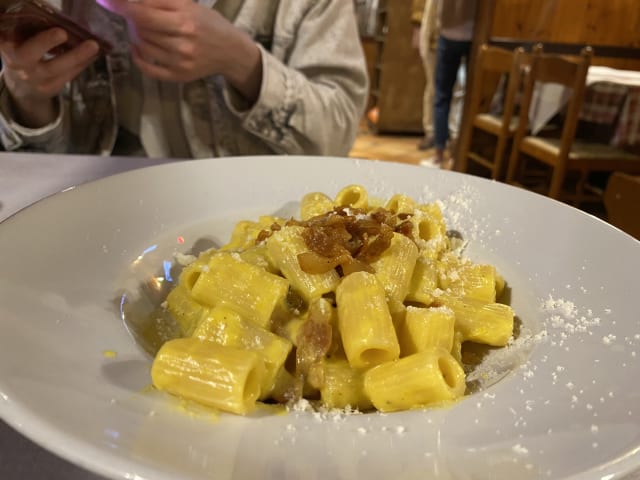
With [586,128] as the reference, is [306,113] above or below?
above

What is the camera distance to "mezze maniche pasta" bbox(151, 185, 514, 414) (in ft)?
2.08

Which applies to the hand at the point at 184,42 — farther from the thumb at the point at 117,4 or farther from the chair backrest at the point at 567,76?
the chair backrest at the point at 567,76

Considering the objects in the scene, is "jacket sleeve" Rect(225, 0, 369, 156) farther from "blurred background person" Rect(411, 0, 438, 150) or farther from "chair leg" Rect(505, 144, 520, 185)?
"blurred background person" Rect(411, 0, 438, 150)

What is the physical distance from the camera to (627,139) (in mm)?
3223

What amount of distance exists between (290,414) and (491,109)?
4.17 metres

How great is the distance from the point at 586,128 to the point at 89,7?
3399 millimetres

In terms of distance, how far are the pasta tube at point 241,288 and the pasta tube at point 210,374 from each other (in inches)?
→ 5.5

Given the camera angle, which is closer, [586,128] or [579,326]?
[579,326]

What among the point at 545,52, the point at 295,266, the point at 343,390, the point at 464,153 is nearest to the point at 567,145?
the point at 464,153

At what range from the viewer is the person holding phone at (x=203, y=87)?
1.46m

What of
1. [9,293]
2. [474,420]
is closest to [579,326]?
[474,420]

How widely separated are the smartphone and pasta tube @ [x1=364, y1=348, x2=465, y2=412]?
38.6 inches

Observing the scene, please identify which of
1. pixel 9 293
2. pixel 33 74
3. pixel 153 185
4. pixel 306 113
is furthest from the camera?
pixel 306 113

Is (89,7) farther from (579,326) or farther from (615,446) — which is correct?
(615,446)
